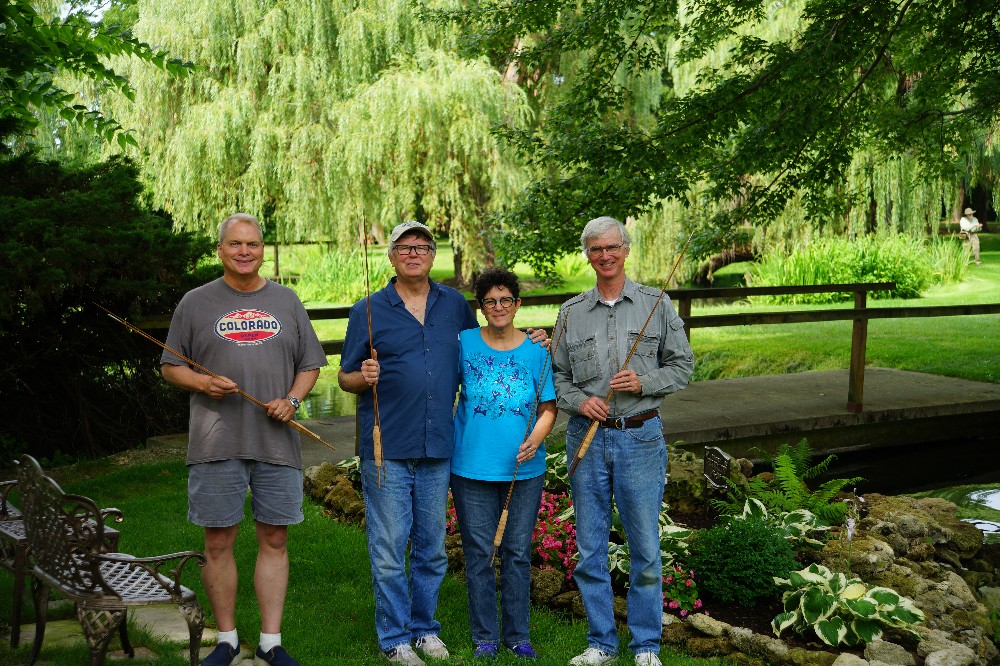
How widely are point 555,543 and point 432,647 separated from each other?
1213mm

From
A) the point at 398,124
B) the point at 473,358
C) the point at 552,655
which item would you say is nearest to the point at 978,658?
the point at 552,655

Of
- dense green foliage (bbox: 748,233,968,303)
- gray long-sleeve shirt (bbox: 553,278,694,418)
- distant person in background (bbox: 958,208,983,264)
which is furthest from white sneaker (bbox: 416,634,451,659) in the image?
distant person in background (bbox: 958,208,983,264)

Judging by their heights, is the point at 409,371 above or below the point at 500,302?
below

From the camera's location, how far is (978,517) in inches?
271

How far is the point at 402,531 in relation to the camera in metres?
3.69

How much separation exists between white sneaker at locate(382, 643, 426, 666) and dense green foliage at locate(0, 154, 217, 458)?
3591 millimetres

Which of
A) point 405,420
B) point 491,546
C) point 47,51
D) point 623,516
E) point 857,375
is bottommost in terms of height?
point 857,375

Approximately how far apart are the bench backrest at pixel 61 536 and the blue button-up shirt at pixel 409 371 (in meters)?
0.95

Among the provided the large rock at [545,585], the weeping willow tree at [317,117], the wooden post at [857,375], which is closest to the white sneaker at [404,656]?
the large rock at [545,585]

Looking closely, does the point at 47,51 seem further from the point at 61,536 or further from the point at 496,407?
the point at 496,407

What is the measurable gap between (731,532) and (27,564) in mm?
2889

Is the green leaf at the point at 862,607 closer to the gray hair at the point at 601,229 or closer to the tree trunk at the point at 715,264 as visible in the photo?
the gray hair at the point at 601,229

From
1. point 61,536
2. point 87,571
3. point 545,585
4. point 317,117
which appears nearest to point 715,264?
point 317,117

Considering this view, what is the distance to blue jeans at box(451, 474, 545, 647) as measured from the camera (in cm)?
368
